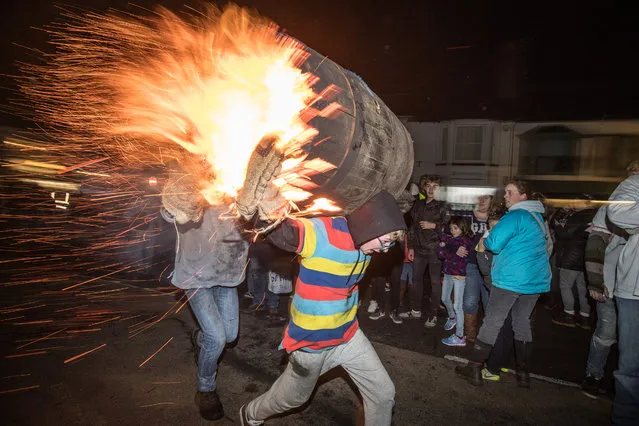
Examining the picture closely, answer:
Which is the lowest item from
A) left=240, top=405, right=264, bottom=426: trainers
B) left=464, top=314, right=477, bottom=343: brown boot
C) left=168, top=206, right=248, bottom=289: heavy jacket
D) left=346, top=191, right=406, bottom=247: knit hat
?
left=240, top=405, right=264, bottom=426: trainers

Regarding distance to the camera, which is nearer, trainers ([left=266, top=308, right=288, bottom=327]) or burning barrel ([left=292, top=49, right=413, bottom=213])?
burning barrel ([left=292, top=49, right=413, bottom=213])

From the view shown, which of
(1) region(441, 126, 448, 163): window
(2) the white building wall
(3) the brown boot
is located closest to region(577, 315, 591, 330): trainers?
(3) the brown boot

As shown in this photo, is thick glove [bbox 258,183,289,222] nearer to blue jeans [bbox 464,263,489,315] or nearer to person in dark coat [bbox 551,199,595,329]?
blue jeans [bbox 464,263,489,315]

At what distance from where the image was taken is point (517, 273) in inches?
158

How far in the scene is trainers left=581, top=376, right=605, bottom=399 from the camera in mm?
4082

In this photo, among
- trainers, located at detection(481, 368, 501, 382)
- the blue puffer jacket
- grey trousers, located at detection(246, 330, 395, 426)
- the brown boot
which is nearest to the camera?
grey trousers, located at detection(246, 330, 395, 426)

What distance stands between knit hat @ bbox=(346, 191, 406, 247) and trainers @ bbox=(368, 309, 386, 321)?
435 cm

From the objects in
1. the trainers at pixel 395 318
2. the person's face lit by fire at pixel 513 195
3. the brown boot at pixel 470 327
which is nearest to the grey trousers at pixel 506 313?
the brown boot at pixel 470 327

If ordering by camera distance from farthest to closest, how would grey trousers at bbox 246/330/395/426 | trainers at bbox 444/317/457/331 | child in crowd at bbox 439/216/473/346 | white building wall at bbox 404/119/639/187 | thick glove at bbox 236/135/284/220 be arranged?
white building wall at bbox 404/119/639/187 → trainers at bbox 444/317/457/331 → child in crowd at bbox 439/216/473/346 → grey trousers at bbox 246/330/395/426 → thick glove at bbox 236/135/284/220

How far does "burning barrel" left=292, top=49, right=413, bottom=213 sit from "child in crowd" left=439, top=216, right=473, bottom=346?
3848mm

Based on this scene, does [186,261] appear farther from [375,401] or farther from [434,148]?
[434,148]

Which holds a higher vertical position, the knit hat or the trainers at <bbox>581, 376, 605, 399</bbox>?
the knit hat

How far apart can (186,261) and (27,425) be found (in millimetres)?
2128

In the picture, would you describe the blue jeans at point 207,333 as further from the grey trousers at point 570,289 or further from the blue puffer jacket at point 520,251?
the grey trousers at point 570,289
